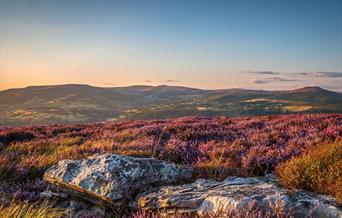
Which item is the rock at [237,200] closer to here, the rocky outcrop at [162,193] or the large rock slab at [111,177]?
the rocky outcrop at [162,193]

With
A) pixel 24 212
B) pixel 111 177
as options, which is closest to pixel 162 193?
pixel 111 177

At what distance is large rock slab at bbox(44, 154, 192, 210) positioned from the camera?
5336mm

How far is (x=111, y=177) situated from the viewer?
5.51 m

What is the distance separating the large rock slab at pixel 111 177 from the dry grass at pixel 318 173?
6.09ft

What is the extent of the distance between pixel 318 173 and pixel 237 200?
1.27 metres

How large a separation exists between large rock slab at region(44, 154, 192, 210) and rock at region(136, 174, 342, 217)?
312mm

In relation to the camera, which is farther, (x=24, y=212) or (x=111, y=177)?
(x=111, y=177)

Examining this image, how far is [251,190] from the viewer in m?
4.55

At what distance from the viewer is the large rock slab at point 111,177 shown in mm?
5336

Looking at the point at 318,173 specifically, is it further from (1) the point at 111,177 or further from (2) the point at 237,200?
(1) the point at 111,177

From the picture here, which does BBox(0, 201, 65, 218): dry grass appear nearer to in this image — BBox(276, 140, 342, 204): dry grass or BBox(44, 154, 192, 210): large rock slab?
BBox(44, 154, 192, 210): large rock slab

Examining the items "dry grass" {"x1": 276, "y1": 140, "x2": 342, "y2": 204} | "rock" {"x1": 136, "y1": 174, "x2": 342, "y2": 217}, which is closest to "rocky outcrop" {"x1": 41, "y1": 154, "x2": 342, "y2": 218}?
"rock" {"x1": 136, "y1": 174, "x2": 342, "y2": 217}

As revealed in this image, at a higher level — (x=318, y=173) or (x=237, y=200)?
(x=318, y=173)

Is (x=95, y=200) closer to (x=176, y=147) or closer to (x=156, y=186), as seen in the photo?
(x=156, y=186)
